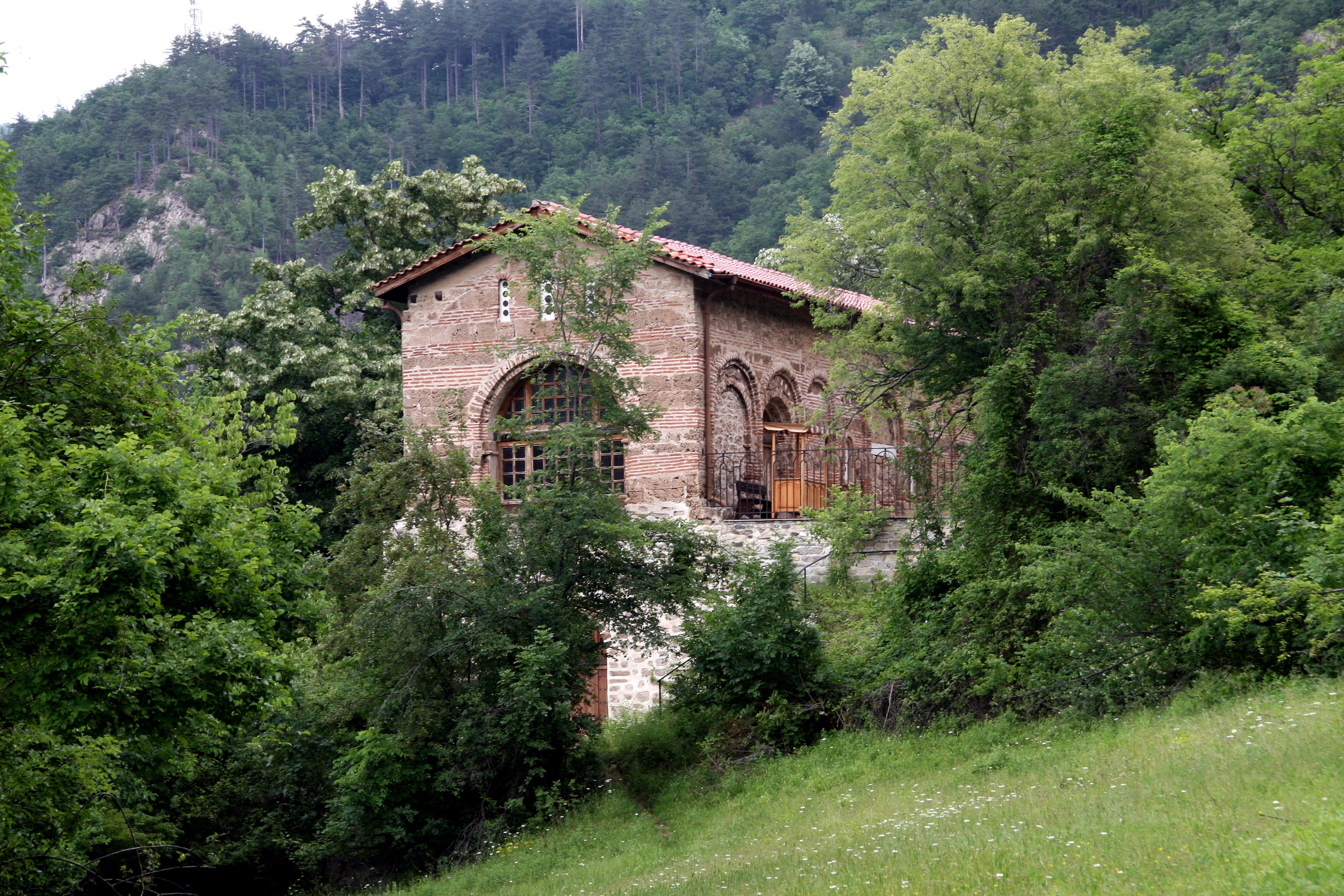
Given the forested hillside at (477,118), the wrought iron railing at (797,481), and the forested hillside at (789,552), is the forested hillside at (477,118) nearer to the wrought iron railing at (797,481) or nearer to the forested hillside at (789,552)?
the wrought iron railing at (797,481)

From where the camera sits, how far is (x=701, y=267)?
22.0 m

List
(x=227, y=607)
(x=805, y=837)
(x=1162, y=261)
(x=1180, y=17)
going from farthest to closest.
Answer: (x=1180, y=17)
(x=1162, y=261)
(x=805, y=837)
(x=227, y=607)

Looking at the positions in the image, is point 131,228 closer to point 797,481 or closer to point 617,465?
point 617,465

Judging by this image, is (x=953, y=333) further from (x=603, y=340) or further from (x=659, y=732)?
(x=659, y=732)

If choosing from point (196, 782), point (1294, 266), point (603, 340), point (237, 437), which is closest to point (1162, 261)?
point (1294, 266)

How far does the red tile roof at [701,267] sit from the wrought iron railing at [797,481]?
2727 mm

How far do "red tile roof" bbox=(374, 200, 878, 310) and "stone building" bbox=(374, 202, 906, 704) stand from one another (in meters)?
0.05

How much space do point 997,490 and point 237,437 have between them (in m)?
9.39

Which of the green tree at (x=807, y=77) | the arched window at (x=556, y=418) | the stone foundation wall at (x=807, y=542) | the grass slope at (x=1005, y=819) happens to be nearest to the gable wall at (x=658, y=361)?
the stone foundation wall at (x=807, y=542)

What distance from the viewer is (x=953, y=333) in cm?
1833

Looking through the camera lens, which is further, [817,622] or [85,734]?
[817,622]

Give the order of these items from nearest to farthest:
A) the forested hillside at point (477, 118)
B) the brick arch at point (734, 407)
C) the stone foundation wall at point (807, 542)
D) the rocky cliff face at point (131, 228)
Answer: the stone foundation wall at point (807, 542)
the brick arch at point (734, 407)
the forested hillside at point (477, 118)
the rocky cliff face at point (131, 228)

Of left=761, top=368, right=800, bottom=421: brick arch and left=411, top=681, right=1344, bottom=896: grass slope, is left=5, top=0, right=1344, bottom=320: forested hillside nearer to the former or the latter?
left=761, top=368, right=800, bottom=421: brick arch

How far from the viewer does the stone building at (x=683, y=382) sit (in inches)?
873
